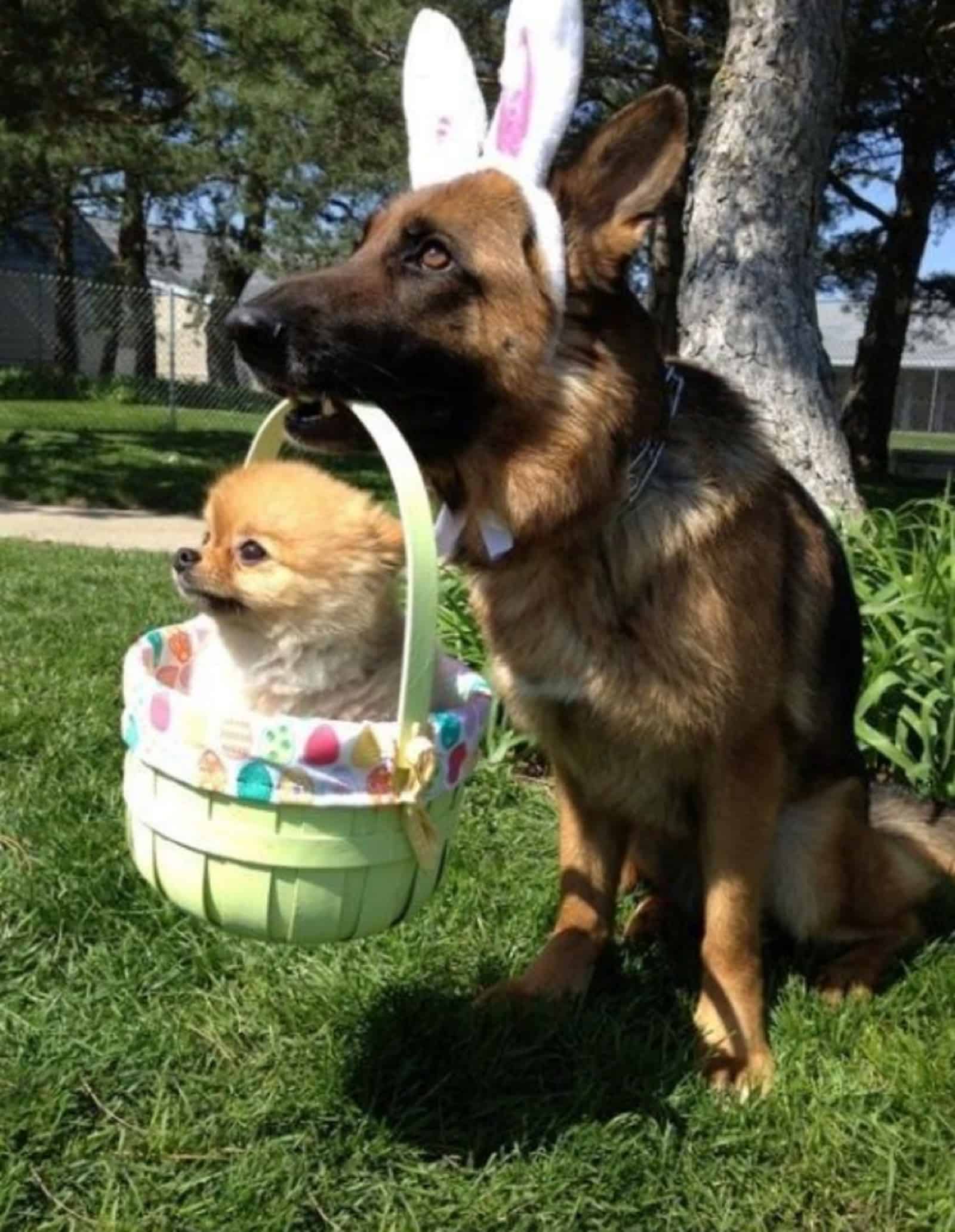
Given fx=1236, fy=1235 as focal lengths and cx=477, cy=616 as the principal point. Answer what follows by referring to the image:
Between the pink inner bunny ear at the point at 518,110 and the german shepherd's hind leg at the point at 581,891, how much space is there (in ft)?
4.59

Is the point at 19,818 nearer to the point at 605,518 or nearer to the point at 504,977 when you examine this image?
the point at 504,977

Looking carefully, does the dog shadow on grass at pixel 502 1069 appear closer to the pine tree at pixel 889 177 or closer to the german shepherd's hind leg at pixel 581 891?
the german shepherd's hind leg at pixel 581 891

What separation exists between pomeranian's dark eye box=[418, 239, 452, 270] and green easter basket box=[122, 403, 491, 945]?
66 centimetres

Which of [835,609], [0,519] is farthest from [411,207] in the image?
[0,519]

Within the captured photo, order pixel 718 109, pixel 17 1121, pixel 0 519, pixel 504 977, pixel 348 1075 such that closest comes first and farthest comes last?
pixel 17 1121 < pixel 348 1075 < pixel 504 977 < pixel 718 109 < pixel 0 519

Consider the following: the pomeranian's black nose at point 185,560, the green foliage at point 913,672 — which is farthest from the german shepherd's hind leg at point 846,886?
the pomeranian's black nose at point 185,560

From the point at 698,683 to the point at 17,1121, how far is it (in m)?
1.49

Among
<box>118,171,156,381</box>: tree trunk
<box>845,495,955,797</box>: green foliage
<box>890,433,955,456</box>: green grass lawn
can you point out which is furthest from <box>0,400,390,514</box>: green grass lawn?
<box>890,433,955,456</box>: green grass lawn

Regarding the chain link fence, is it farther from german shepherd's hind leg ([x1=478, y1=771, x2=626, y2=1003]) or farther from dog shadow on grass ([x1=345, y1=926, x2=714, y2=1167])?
dog shadow on grass ([x1=345, y1=926, x2=714, y2=1167])

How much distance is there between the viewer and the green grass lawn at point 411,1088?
2.12 metres

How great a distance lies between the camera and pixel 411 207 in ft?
8.32

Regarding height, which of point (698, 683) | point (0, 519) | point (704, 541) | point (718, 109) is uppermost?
point (718, 109)

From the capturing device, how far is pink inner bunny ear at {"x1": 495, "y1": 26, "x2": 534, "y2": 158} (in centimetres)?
231

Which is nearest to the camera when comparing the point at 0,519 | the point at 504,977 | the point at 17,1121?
the point at 17,1121
